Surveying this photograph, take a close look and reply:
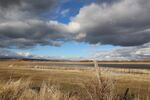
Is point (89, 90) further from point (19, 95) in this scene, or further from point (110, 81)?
point (19, 95)

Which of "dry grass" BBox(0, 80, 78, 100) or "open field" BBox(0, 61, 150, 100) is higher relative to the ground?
"dry grass" BBox(0, 80, 78, 100)

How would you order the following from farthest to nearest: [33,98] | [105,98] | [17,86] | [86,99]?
[17,86]
[33,98]
[86,99]
[105,98]

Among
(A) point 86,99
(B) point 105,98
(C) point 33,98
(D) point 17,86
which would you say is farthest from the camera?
(D) point 17,86

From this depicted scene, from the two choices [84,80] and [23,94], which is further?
[84,80]

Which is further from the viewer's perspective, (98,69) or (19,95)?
(19,95)

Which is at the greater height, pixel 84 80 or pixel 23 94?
pixel 84 80

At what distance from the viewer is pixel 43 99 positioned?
7.34m

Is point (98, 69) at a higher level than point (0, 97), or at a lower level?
higher

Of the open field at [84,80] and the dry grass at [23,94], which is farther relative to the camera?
the open field at [84,80]

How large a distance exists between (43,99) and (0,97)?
1.13m

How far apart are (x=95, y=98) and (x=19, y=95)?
2.44m

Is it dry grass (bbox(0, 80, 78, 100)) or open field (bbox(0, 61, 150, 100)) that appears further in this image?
open field (bbox(0, 61, 150, 100))

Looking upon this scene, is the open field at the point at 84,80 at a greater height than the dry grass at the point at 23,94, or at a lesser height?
lesser

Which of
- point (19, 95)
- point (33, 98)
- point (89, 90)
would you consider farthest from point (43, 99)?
point (89, 90)
